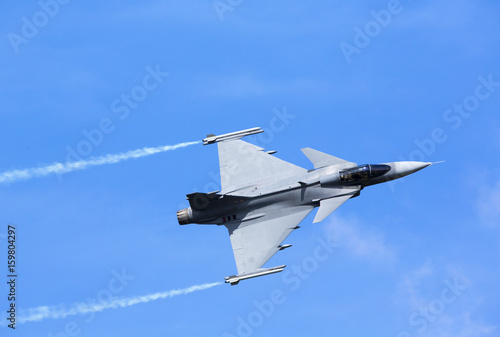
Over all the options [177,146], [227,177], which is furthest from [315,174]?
[177,146]

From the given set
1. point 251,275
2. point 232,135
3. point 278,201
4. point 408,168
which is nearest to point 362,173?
point 408,168

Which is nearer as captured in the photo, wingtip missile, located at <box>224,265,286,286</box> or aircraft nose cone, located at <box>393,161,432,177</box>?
wingtip missile, located at <box>224,265,286,286</box>

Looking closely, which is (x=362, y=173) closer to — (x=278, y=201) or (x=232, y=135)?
(x=278, y=201)

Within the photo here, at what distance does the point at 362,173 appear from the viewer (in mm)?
52562

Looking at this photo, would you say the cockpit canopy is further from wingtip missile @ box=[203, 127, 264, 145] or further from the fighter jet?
wingtip missile @ box=[203, 127, 264, 145]

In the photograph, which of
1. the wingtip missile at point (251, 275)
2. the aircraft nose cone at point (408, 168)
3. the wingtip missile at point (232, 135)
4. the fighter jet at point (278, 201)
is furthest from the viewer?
the wingtip missile at point (232, 135)

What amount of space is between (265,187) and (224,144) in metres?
4.91

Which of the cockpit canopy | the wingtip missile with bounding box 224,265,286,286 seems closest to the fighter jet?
the cockpit canopy

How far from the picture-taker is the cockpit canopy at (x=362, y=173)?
2067 inches

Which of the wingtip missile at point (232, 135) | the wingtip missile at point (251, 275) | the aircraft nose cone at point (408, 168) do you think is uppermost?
the wingtip missile at point (232, 135)

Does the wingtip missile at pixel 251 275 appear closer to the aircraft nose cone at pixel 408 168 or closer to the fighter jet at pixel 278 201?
the fighter jet at pixel 278 201

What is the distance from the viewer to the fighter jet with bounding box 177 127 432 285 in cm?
5250

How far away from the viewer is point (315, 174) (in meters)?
52.9

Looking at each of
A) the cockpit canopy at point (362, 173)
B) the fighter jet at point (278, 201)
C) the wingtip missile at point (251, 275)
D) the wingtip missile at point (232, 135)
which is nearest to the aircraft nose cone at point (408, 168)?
the fighter jet at point (278, 201)
